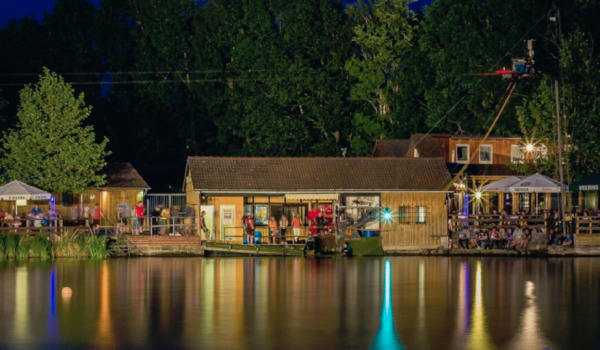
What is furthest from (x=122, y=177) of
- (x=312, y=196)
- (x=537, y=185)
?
(x=537, y=185)

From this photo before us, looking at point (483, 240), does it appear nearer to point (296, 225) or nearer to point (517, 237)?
point (517, 237)

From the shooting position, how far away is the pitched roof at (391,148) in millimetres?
70625

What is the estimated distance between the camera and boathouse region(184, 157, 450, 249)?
55344 millimetres

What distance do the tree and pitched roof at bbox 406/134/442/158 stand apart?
2042cm

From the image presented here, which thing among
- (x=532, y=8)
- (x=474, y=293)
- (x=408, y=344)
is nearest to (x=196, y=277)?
(x=474, y=293)

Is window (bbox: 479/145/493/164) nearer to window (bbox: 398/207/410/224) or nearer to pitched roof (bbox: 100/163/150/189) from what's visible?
window (bbox: 398/207/410/224)

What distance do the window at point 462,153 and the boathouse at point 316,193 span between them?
10.9 meters

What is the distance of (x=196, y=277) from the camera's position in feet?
127

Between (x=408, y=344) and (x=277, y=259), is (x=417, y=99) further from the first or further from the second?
(x=408, y=344)

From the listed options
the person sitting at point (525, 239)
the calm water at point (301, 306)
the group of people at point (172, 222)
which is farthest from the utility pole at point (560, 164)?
the group of people at point (172, 222)

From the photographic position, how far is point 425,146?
67.5 m

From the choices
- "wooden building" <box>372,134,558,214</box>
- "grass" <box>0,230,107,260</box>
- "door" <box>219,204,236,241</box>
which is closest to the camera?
"grass" <box>0,230,107,260</box>

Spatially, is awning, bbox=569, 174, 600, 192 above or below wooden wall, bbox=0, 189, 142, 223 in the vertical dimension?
above

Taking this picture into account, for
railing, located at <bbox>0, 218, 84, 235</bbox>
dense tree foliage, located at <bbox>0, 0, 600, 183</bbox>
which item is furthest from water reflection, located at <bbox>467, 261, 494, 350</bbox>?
dense tree foliage, located at <bbox>0, 0, 600, 183</bbox>
